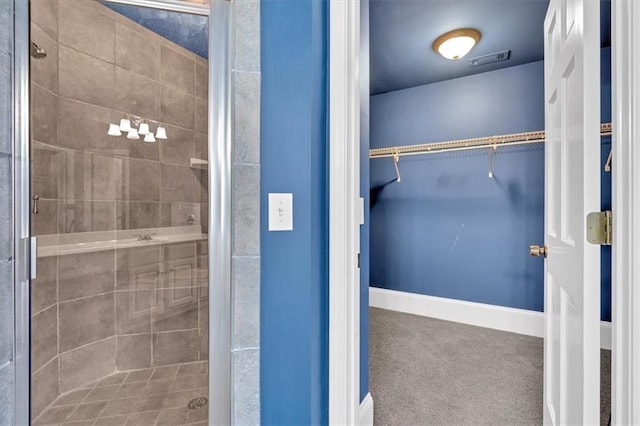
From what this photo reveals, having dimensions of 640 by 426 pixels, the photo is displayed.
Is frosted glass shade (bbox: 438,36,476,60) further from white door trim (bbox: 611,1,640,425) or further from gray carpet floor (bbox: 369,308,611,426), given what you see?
gray carpet floor (bbox: 369,308,611,426)

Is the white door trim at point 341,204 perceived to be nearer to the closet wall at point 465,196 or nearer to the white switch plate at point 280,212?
the white switch plate at point 280,212

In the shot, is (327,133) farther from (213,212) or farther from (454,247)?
(454,247)

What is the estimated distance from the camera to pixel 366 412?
151cm

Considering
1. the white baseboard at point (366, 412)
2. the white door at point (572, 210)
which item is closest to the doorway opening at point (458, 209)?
the white baseboard at point (366, 412)

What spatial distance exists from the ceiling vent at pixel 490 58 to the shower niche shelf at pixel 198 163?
257 cm

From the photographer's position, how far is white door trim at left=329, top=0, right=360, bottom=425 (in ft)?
3.26

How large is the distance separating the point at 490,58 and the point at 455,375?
254 cm

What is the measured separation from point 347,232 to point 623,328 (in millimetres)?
776

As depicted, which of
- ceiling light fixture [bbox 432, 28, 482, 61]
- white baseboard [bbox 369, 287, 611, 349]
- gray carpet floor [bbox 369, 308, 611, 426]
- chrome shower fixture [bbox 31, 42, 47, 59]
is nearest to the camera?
chrome shower fixture [bbox 31, 42, 47, 59]

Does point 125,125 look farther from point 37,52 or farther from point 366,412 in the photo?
point 366,412

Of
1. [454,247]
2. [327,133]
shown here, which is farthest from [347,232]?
[454,247]

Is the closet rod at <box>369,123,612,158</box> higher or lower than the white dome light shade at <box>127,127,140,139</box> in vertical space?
higher

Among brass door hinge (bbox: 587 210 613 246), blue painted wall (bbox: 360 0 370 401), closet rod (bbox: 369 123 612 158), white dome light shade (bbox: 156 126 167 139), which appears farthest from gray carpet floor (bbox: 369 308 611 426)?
white dome light shade (bbox: 156 126 167 139)

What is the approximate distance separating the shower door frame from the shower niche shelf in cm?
6
